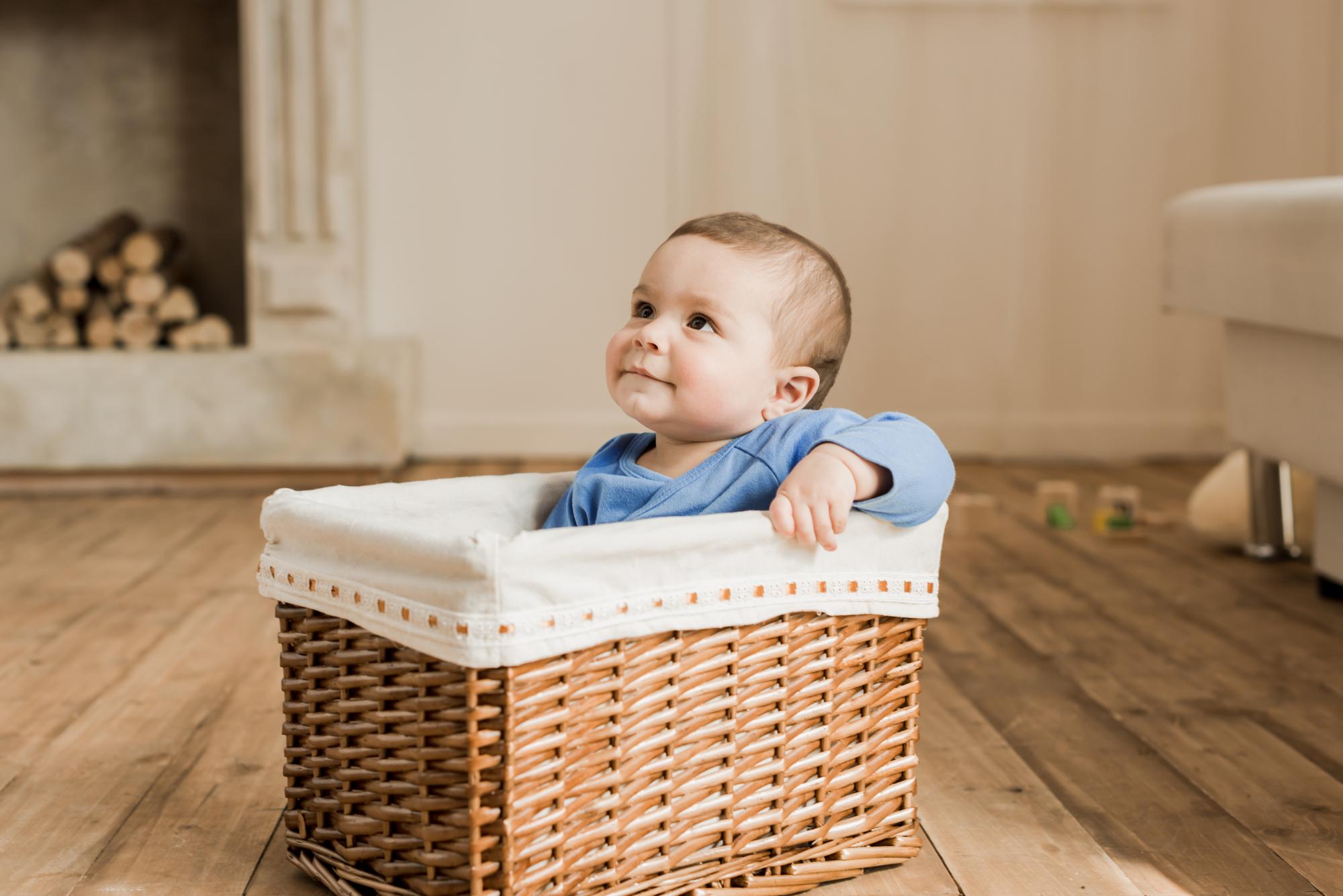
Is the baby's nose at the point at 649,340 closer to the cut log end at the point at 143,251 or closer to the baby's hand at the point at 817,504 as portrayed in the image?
the baby's hand at the point at 817,504

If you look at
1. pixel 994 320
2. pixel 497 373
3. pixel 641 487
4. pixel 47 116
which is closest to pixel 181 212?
pixel 47 116

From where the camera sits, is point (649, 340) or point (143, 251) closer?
point (649, 340)

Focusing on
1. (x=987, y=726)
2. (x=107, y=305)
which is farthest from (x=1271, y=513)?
(x=107, y=305)

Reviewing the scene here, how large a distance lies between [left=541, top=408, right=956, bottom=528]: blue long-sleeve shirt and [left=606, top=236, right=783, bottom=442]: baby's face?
4 cm

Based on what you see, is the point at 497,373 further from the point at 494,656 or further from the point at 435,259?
the point at 494,656

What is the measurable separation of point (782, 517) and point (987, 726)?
50 cm

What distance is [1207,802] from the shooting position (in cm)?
104

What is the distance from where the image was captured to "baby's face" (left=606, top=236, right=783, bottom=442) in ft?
3.12

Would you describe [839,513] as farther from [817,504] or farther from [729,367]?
[729,367]

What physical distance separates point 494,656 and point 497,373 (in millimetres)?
2309

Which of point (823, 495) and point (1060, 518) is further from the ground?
point (823, 495)

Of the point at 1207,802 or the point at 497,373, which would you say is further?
the point at 497,373

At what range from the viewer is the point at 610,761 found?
0.78 meters

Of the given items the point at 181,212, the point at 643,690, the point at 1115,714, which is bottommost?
the point at 1115,714
